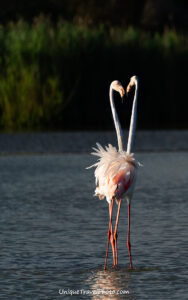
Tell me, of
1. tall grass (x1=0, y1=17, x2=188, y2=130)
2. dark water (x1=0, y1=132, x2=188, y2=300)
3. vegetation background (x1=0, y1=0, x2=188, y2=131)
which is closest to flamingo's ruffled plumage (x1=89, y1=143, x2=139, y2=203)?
dark water (x1=0, y1=132, x2=188, y2=300)

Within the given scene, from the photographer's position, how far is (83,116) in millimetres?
26328

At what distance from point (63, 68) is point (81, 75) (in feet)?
2.15

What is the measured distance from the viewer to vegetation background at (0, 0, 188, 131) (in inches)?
990

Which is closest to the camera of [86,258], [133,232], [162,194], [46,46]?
[86,258]

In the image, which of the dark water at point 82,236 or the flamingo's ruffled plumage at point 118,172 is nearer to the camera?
the dark water at point 82,236

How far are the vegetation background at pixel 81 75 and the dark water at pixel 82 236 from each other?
8.15 meters

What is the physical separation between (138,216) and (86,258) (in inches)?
105

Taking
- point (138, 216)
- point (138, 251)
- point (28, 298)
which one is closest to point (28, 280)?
point (28, 298)

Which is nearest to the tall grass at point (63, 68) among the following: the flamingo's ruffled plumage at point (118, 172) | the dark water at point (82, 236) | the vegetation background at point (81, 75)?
the vegetation background at point (81, 75)

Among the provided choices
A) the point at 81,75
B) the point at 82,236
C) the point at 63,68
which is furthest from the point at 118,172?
the point at 81,75

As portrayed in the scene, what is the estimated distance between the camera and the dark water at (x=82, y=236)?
7.69 meters

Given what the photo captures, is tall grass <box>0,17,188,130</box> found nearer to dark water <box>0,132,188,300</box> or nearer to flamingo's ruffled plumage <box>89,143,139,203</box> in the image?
dark water <box>0,132,188,300</box>

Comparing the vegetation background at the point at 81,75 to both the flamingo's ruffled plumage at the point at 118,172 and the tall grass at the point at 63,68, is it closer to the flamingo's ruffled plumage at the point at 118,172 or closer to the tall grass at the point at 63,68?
the tall grass at the point at 63,68

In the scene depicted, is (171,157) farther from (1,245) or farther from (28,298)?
(28,298)
